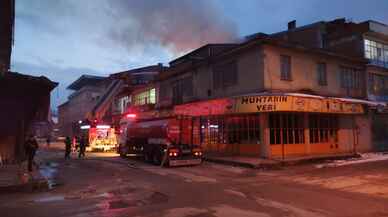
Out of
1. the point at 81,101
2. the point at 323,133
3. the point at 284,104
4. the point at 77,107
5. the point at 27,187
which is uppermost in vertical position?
the point at 81,101

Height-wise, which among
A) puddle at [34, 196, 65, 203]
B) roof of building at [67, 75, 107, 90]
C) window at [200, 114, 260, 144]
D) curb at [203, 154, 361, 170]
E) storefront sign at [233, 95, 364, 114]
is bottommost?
puddle at [34, 196, 65, 203]

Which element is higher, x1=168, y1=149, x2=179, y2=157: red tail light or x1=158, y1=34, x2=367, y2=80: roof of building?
x1=158, y1=34, x2=367, y2=80: roof of building

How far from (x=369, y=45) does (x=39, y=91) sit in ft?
91.4

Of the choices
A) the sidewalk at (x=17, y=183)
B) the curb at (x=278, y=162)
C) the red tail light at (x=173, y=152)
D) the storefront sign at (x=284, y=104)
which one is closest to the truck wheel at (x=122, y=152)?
the curb at (x=278, y=162)

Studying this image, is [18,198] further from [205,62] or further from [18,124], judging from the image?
[205,62]

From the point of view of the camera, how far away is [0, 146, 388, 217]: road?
30.5 ft

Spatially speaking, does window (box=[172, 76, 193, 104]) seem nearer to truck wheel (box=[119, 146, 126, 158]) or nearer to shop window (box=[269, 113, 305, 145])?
truck wheel (box=[119, 146, 126, 158])

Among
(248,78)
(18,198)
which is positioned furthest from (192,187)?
(248,78)

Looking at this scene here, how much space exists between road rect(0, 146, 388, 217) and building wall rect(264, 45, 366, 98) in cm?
805

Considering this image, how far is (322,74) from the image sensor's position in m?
27.2

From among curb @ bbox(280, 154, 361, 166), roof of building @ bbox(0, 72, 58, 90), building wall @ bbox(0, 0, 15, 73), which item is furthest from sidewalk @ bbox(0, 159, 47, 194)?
curb @ bbox(280, 154, 361, 166)

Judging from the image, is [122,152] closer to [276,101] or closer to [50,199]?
[276,101]

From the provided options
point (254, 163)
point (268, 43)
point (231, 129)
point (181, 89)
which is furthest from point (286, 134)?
point (181, 89)

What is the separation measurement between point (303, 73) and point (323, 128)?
4.50 m
